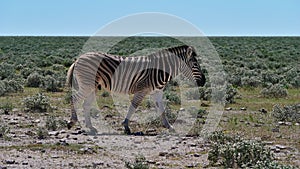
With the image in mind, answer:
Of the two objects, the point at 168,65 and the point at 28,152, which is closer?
the point at 28,152

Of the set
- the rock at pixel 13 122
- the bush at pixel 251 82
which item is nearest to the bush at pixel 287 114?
the rock at pixel 13 122

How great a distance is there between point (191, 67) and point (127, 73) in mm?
1600

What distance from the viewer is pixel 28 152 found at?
928 cm

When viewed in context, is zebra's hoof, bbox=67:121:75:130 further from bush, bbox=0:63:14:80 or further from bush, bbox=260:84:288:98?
bush, bbox=0:63:14:80

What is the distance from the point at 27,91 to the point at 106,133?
8975 mm

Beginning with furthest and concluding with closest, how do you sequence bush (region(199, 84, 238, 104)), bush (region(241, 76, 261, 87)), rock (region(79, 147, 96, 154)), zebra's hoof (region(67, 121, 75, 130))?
1. bush (region(241, 76, 261, 87))
2. bush (region(199, 84, 238, 104))
3. zebra's hoof (region(67, 121, 75, 130))
4. rock (region(79, 147, 96, 154))

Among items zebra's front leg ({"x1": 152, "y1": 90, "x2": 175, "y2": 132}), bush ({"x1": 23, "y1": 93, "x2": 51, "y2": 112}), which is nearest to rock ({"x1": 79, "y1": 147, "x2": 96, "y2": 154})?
zebra's front leg ({"x1": 152, "y1": 90, "x2": 175, "y2": 132})

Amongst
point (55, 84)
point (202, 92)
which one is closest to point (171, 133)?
point (202, 92)

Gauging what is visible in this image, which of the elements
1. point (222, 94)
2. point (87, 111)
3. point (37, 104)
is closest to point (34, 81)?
point (37, 104)

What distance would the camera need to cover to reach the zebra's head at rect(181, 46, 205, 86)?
12.1 meters

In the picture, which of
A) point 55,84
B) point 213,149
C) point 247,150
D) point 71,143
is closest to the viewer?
point 247,150

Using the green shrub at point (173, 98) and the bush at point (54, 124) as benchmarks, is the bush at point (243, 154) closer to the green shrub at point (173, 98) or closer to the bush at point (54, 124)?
the bush at point (54, 124)

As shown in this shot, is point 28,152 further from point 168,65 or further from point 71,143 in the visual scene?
point 168,65

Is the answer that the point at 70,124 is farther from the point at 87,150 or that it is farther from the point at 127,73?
the point at 87,150
